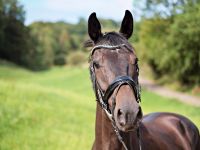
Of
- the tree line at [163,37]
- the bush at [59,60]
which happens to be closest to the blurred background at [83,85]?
the tree line at [163,37]

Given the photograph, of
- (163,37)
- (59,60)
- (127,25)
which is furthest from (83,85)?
(59,60)

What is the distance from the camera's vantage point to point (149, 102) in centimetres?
2725

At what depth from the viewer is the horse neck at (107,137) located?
11.1 ft

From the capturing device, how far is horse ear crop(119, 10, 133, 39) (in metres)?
3.49

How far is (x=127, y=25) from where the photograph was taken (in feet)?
11.7

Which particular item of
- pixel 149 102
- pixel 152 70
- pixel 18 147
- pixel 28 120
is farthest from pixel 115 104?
pixel 152 70

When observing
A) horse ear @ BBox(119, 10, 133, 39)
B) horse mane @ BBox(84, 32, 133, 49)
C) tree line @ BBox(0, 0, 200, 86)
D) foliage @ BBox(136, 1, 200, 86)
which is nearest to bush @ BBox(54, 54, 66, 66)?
tree line @ BBox(0, 0, 200, 86)

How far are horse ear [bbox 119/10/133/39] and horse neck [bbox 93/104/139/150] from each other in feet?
2.25

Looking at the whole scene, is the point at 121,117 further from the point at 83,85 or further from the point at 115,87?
the point at 83,85

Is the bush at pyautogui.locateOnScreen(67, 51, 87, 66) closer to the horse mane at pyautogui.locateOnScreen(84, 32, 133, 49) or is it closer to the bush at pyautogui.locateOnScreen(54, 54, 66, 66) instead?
the bush at pyautogui.locateOnScreen(54, 54, 66, 66)

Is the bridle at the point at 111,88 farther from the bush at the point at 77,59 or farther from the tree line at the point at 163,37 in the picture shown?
the bush at the point at 77,59

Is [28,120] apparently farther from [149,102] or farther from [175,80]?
[175,80]

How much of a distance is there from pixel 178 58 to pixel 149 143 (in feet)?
83.9

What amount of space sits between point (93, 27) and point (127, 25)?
0.32 meters
